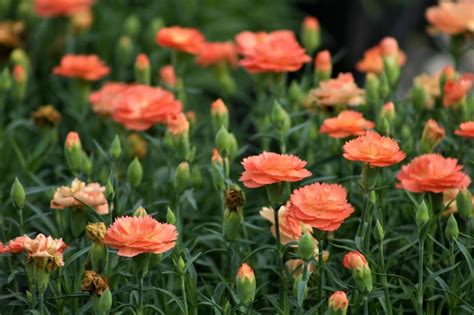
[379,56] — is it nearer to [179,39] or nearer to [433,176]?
[179,39]

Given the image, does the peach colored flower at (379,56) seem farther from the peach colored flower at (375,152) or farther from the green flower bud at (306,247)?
the green flower bud at (306,247)

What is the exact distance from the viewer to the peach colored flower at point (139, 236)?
167cm

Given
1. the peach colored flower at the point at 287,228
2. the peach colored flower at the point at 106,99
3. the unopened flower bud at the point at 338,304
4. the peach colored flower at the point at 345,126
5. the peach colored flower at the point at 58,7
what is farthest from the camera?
the peach colored flower at the point at 58,7

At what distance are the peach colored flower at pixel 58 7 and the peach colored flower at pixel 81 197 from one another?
1.48 meters

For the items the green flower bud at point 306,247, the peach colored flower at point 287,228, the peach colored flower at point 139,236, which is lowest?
the peach colored flower at point 287,228

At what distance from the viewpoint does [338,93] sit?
Answer: 7.88ft

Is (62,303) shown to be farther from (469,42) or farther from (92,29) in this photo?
(92,29)

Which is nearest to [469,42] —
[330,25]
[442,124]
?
[442,124]

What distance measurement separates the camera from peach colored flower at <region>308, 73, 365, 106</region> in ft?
7.88

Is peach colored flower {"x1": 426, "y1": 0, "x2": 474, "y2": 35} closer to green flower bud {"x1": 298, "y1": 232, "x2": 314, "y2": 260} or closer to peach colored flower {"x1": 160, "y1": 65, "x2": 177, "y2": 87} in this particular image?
peach colored flower {"x1": 160, "y1": 65, "x2": 177, "y2": 87}

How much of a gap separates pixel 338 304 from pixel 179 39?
1.29m

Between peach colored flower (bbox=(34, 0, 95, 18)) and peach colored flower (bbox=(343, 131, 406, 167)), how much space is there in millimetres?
1774

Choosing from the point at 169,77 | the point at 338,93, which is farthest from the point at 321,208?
the point at 169,77

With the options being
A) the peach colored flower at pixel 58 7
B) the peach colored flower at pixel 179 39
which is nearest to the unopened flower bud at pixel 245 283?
the peach colored flower at pixel 179 39
